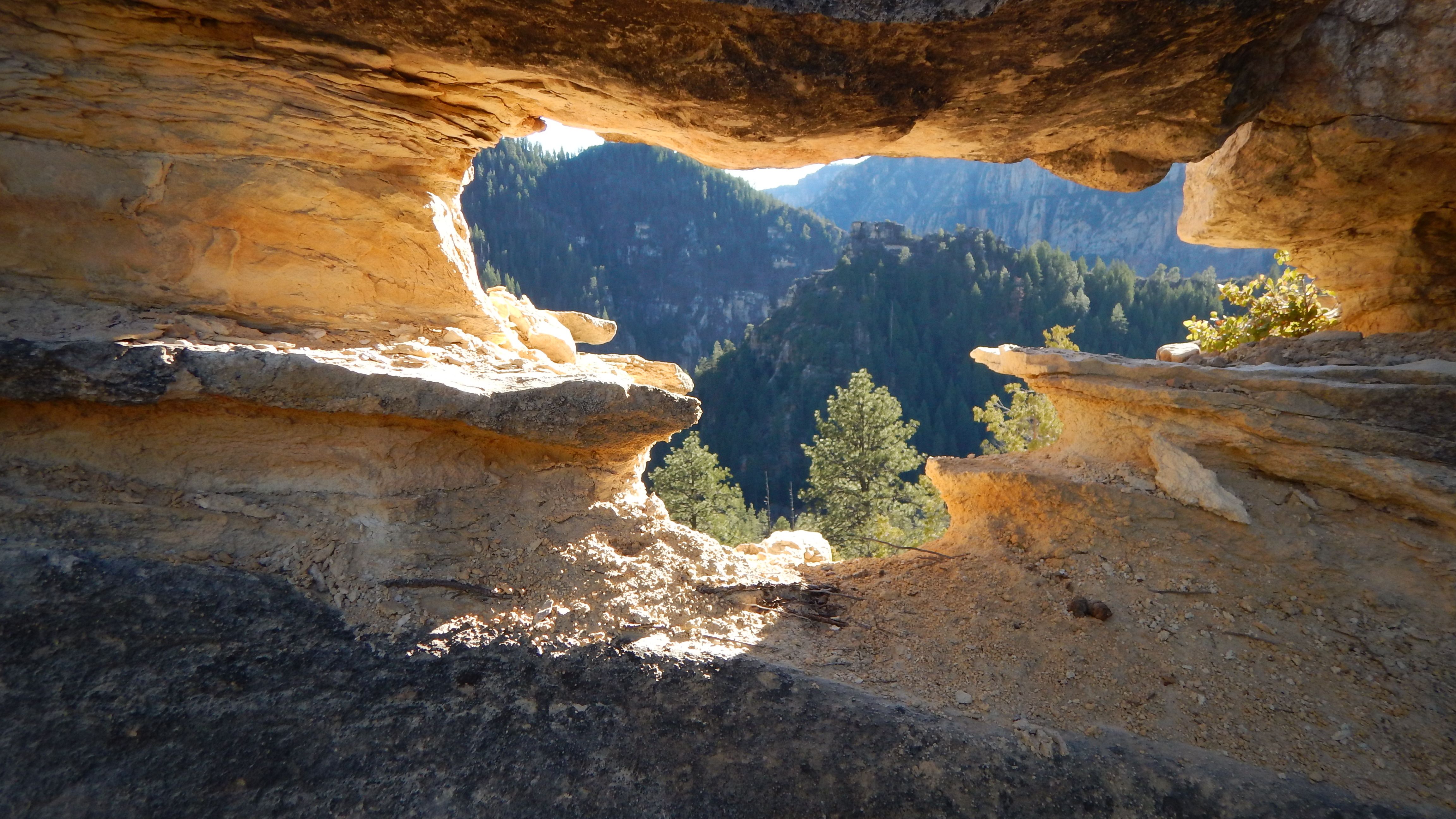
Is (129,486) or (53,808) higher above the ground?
(129,486)

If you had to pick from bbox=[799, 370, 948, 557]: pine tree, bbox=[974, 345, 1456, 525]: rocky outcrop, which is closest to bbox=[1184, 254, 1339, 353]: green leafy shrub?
bbox=[974, 345, 1456, 525]: rocky outcrop

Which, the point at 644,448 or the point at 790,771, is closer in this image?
the point at 790,771

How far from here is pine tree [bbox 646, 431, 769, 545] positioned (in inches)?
931

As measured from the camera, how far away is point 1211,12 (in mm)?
4426

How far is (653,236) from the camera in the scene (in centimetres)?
13488

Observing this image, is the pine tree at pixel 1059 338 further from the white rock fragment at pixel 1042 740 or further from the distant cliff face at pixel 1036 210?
the distant cliff face at pixel 1036 210

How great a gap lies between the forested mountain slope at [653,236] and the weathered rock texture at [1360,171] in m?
104

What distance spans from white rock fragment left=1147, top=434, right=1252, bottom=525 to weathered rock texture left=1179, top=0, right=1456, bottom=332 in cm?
268

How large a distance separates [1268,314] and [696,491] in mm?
17128

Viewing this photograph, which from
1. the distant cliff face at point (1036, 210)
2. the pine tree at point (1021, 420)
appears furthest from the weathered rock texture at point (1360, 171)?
the distant cliff face at point (1036, 210)

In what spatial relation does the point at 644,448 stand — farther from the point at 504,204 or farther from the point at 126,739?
the point at 504,204

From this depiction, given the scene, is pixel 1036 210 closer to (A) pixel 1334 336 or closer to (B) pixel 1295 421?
(A) pixel 1334 336

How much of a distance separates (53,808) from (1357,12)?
907cm

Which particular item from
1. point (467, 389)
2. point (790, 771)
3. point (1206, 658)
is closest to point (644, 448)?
point (467, 389)
